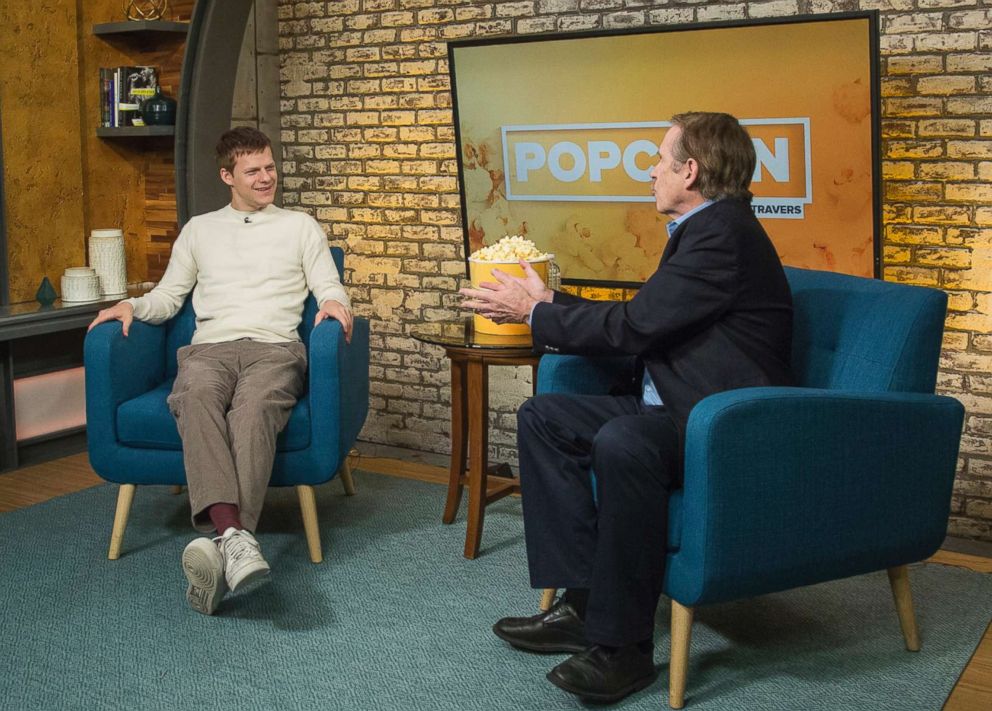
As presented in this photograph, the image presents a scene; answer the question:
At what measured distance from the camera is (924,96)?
11.6ft

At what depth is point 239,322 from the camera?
365 cm

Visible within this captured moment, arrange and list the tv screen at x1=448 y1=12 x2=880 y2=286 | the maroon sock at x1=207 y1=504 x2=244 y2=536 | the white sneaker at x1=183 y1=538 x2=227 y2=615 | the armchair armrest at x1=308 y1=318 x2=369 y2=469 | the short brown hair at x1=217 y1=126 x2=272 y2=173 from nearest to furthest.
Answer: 1. the white sneaker at x1=183 y1=538 x2=227 y2=615
2. the maroon sock at x1=207 y1=504 x2=244 y2=536
3. the armchair armrest at x1=308 y1=318 x2=369 y2=469
4. the tv screen at x1=448 y1=12 x2=880 y2=286
5. the short brown hair at x1=217 y1=126 x2=272 y2=173

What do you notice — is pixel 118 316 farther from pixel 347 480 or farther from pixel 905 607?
pixel 905 607

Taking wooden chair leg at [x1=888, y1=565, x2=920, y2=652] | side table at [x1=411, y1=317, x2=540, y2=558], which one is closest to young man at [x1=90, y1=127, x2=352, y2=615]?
side table at [x1=411, y1=317, x2=540, y2=558]

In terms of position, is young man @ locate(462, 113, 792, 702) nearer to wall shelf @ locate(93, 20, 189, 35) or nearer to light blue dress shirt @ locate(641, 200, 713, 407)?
light blue dress shirt @ locate(641, 200, 713, 407)

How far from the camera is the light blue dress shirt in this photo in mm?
2707

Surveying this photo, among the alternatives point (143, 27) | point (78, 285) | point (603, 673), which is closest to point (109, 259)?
point (78, 285)

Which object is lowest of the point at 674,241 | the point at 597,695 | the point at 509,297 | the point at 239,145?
the point at 597,695

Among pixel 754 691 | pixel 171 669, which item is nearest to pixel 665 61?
pixel 754 691

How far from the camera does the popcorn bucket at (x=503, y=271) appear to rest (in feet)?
10.6

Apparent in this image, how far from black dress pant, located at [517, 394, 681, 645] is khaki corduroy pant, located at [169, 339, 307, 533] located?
0.80 meters

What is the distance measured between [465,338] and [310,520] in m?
0.70

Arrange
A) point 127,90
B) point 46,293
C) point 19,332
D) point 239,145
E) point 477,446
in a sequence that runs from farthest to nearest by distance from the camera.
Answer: point 127,90 < point 46,293 < point 19,332 < point 239,145 < point 477,446

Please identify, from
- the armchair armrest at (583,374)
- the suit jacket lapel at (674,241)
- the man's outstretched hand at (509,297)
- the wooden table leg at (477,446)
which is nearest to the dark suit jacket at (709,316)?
the suit jacket lapel at (674,241)
